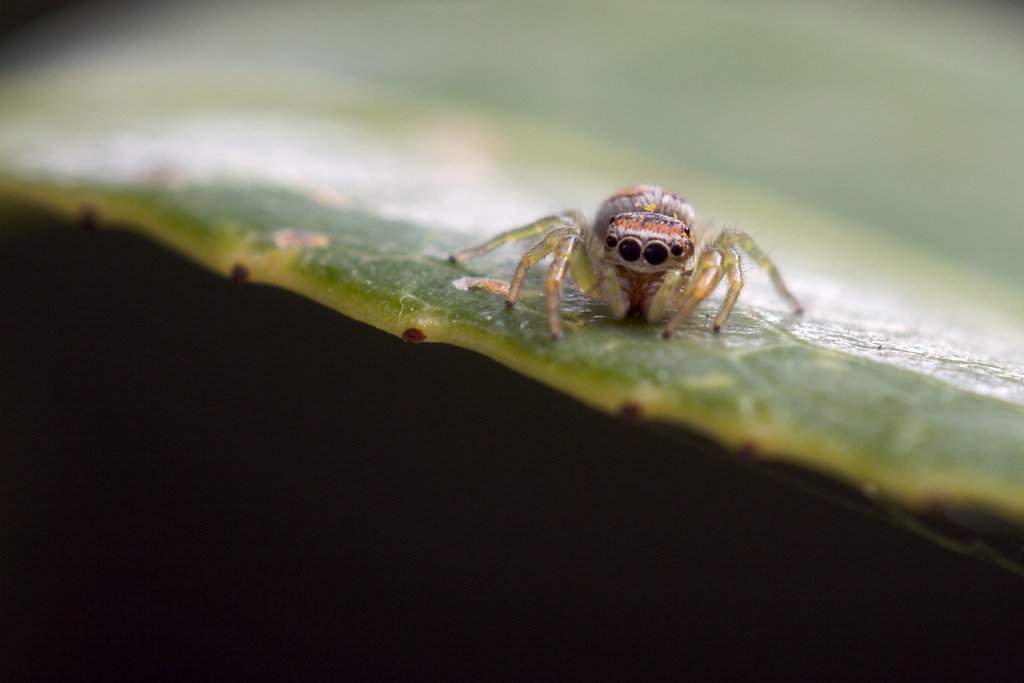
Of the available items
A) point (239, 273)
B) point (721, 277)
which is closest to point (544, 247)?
point (721, 277)

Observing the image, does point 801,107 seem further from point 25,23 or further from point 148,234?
point 25,23

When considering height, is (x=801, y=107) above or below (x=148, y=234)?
above

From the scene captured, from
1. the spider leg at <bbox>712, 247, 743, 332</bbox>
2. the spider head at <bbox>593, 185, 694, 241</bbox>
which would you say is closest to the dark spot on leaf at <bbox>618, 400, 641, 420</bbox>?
the spider leg at <bbox>712, 247, 743, 332</bbox>

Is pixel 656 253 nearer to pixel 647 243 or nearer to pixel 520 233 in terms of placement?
pixel 647 243

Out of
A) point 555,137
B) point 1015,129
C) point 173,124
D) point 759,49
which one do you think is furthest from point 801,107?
point 173,124

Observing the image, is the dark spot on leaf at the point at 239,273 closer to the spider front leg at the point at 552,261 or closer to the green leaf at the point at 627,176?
the green leaf at the point at 627,176

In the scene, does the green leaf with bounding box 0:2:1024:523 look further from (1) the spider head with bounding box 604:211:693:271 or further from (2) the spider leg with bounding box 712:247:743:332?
(1) the spider head with bounding box 604:211:693:271

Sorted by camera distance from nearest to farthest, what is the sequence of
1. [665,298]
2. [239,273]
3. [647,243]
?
[239,273], [665,298], [647,243]
